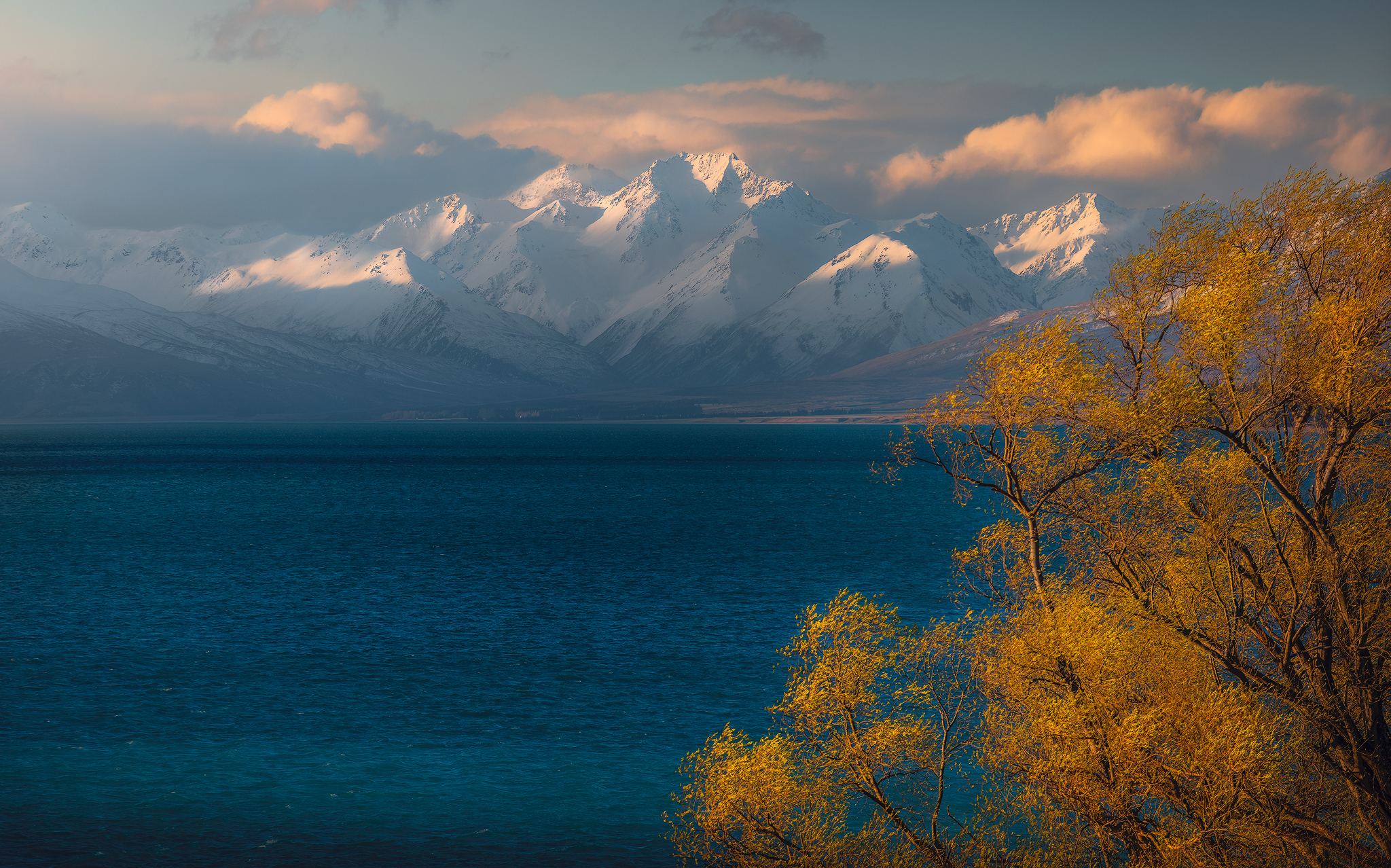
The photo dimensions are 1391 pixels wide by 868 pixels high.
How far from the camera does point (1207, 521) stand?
29125mm

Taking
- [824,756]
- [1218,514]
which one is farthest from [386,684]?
[1218,514]

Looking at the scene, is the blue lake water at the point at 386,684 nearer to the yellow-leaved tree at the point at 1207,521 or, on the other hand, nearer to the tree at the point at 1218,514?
the yellow-leaved tree at the point at 1207,521

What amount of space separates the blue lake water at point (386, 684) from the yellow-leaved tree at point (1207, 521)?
6.41 m

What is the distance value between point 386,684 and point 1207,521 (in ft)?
173

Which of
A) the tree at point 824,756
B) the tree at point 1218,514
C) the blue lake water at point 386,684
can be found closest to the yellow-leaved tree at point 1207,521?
the tree at point 1218,514

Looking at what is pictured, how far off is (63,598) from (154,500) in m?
108

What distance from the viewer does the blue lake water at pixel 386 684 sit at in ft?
144

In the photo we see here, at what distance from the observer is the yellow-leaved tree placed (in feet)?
92.6

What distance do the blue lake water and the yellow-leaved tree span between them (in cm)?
641

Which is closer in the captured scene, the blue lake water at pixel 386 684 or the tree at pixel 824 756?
the tree at pixel 824 756

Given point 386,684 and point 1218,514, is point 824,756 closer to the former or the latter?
point 1218,514

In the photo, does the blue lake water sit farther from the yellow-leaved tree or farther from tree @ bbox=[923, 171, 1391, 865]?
tree @ bbox=[923, 171, 1391, 865]

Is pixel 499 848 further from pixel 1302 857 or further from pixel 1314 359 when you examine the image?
pixel 1314 359

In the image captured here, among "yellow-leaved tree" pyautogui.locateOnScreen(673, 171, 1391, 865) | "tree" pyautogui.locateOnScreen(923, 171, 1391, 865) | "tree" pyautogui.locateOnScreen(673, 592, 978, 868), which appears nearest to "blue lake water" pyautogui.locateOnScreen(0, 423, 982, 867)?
"yellow-leaved tree" pyautogui.locateOnScreen(673, 171, 1391, 865)
